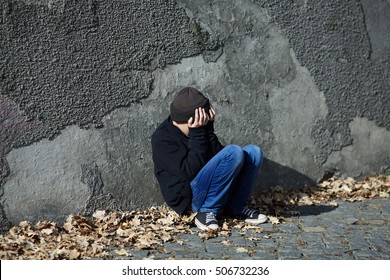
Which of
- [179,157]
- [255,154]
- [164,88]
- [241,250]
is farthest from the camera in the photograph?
[164,88]

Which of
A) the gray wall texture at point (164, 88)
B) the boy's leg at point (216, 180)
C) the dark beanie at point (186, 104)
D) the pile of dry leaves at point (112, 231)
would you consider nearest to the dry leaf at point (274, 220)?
the pile of dry leaves at point (112, 231)

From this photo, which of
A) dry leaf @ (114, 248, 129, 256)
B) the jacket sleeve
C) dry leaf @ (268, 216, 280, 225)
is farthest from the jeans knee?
dry leaf @ (114, 248, 129, 256)

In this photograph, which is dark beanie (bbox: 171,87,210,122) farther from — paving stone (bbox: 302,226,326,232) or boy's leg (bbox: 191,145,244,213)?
paving stone (bbox: 302,226,326,232)

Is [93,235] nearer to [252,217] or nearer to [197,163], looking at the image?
[197,163]

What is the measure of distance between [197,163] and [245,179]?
1.69 ft

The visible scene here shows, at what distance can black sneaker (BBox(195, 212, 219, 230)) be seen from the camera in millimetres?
5852

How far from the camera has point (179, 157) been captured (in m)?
5.91

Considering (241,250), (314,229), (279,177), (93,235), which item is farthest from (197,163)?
(279,177)

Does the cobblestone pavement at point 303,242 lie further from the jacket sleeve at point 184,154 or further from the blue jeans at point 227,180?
the jacket sleeve at point 184,154

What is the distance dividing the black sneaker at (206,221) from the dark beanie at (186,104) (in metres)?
0.81

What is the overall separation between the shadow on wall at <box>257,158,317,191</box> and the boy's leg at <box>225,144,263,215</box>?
824 millimetres

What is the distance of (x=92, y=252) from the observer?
5.25 m

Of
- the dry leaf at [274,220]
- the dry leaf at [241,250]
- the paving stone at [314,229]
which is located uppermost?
the dry leaf at [274,220]

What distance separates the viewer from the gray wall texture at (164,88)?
19.3ft
